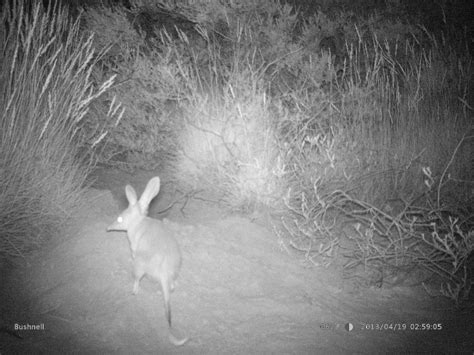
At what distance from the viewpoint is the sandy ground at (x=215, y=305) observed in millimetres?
2865

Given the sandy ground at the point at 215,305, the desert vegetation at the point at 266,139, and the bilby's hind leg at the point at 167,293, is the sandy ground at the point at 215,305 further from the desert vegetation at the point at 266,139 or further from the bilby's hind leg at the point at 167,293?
the desert vegetation at the point at 266,139

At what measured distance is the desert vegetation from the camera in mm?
3982

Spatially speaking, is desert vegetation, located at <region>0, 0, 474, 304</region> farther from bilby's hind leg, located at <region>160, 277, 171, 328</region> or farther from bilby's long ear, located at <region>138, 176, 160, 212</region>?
bilby's hind leg, located at <region>160, 277, 171, 328</region>

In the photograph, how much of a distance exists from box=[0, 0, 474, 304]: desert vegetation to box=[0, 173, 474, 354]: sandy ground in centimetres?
30

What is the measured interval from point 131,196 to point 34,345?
4.87 feet

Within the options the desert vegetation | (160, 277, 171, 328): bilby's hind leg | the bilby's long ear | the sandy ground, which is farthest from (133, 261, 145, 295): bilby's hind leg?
the desert vegetation

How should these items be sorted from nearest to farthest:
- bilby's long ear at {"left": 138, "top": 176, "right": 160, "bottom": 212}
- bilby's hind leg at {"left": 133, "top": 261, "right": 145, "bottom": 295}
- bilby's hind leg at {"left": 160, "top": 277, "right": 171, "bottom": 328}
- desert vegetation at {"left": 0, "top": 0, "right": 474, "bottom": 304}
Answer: bilby's hind leg at {"left": 160, "top": 277, "right": 171, "bottom": 328}, bilby's hind leg at {"left": 133, "top": 261, "right": 145, "bottom": 295}, bilby's long ear at {"left": 138, "top": 176, "right": 160, "bottom": 212}, desert vegetation at {"left": 0, "top": 0, "right": 474, "bottom": 304}

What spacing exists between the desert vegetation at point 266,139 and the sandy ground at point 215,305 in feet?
0.99

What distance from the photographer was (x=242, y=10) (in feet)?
20.5

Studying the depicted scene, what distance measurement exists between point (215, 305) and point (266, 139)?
2.21m

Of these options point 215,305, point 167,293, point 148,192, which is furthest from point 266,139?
point 167,293

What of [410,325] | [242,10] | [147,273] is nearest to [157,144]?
[242,10]

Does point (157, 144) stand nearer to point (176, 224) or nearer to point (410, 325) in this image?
point (176, 224)

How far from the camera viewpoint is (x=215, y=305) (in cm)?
321
